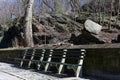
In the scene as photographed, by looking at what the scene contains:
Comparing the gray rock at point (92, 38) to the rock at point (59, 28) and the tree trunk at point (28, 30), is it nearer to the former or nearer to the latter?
the tree trunk at point (28, 30)

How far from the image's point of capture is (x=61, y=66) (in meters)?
10.7

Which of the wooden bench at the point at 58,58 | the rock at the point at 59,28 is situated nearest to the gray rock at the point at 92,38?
the wooden bench at the point at 58,58

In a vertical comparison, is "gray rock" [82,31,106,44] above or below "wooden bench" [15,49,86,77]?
above

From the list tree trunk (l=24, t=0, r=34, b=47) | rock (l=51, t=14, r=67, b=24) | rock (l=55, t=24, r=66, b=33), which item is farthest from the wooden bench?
rock (l=51, t=14, r=67, b=24)

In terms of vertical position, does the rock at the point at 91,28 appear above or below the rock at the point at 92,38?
above

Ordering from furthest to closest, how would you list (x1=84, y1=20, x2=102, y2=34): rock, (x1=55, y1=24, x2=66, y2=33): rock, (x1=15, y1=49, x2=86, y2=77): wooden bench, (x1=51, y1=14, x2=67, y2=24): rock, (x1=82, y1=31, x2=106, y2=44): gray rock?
(x1=51, y1=14, x2=67, y2=24): rock, (x1=55, y1=24, x2=66, y2=33): rock, (x1=84, y1=20, x2=102, y2=34): rock, (x1=82, y1=31, x2=106, y2=44): gray rock, (x1=15, y1=49, x2=86, y2=77): wooden bench

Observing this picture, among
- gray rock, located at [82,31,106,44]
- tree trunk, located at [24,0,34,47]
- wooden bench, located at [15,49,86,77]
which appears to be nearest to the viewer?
wooden bench, located at [15,49,86,77]

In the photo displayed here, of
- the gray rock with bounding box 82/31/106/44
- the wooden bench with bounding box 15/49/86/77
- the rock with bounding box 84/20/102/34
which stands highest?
the rock with bounding box 84/20/102/34

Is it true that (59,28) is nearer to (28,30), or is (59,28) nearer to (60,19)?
(60,19)

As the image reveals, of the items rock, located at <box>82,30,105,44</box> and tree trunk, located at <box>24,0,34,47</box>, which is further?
tree trunk, located at <box>24,0,34,47</box>

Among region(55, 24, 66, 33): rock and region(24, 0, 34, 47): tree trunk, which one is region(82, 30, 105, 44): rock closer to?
region(24, 0, 34, 47): tree trunk

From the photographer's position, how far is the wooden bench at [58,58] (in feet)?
32.5

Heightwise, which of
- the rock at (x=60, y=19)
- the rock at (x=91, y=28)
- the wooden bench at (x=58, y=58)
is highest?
the rock at (x=60, y=19)

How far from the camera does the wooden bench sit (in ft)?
32.5
